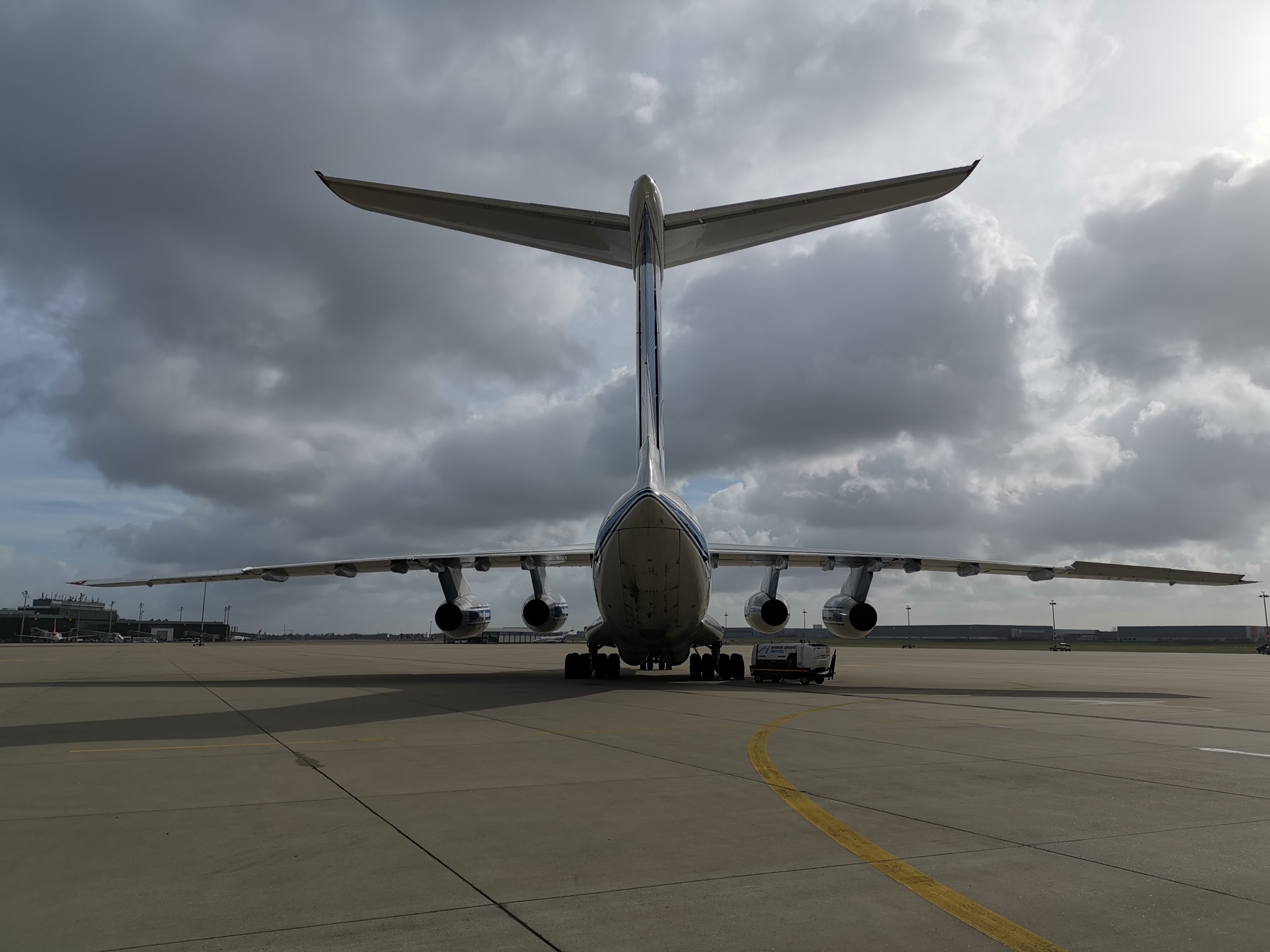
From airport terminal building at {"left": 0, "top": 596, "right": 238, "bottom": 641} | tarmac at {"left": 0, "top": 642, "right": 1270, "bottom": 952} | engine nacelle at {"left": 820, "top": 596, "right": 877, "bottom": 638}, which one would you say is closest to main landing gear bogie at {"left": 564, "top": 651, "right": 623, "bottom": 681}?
engine nacelle at {"left": 820, "top": 596, "right": 877, "bottom": 638}

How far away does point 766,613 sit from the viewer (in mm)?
25500

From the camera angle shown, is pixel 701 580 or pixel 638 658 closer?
pixel 701 580

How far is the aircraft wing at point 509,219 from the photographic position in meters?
14.0

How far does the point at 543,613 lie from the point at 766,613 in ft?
21.7

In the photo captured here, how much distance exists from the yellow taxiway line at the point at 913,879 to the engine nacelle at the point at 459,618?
1744cm

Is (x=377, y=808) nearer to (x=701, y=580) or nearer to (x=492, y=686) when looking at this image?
(x=701, y=580)

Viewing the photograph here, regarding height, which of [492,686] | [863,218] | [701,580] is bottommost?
[492,686]

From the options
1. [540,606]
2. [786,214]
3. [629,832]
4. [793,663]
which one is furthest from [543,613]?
[629,832]

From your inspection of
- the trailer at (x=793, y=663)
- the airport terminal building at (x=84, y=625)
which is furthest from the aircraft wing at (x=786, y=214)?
the airport terminal building at (x=84, y=625)

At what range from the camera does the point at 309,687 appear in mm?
18656

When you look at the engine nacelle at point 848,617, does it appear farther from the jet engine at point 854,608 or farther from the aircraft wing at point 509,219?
the aircraft wing at point 509,219

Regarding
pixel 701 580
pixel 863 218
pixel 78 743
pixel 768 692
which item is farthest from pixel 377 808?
pixel 863 218

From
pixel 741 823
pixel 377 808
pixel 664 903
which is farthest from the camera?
pixel 377 808

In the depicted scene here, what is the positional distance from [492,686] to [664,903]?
1571 centimetres
